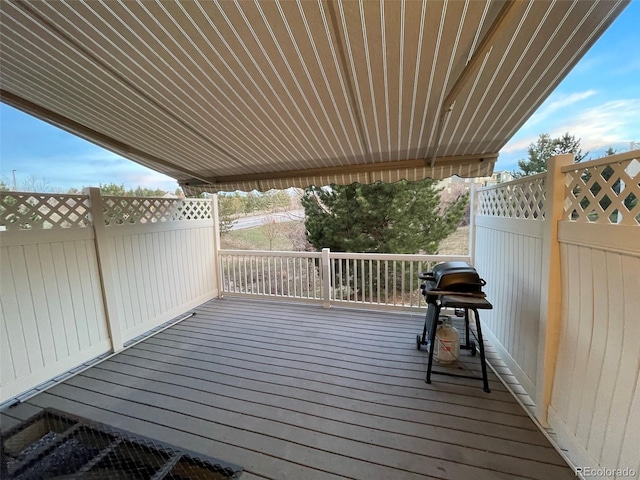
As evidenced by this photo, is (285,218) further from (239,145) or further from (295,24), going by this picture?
(295,24)

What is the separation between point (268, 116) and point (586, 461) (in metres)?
3.26

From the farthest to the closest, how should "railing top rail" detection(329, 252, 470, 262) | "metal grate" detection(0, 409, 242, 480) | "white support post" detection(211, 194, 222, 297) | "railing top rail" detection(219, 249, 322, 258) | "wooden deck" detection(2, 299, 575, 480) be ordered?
1. "white support post" detection(211, 194, 222, 297)
2. "railing top rail" detection(219, 249, 322, 258)
3. "railing top rail" detection(329, 252, 470, 262)
4. "wooden deck" detection(2, 299, 575, 480)
5. "metal grate" detection(0, 409, 242, 480)

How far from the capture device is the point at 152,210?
13.2ft

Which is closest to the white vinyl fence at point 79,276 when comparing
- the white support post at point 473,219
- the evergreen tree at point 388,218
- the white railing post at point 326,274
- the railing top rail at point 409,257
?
the white railing post at point 326,274

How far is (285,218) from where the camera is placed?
976cm

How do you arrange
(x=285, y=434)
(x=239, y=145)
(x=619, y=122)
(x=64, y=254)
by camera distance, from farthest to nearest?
(x=619, y=122) < (x=239, y=145) < (x=64, y=254) < (x=285, y=434)

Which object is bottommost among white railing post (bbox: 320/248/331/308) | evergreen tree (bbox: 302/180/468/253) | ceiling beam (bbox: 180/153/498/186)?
white railing post (bbox: 320/248/331/308)

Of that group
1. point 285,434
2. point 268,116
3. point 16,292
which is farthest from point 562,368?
point 16,292

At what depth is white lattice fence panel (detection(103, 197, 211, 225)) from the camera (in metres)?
3.42

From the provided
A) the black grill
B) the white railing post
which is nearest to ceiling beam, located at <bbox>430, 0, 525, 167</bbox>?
the black grill

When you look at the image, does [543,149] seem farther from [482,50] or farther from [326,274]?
[482,50]

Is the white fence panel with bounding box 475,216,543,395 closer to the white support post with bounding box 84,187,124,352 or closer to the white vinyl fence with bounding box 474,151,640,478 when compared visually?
the white vinyl fence with bounding box 474,151,640,478

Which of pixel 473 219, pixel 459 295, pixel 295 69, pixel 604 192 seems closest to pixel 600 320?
pixel 604 192

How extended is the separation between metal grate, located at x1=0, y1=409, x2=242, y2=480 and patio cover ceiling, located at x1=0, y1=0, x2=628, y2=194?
2476 mm
